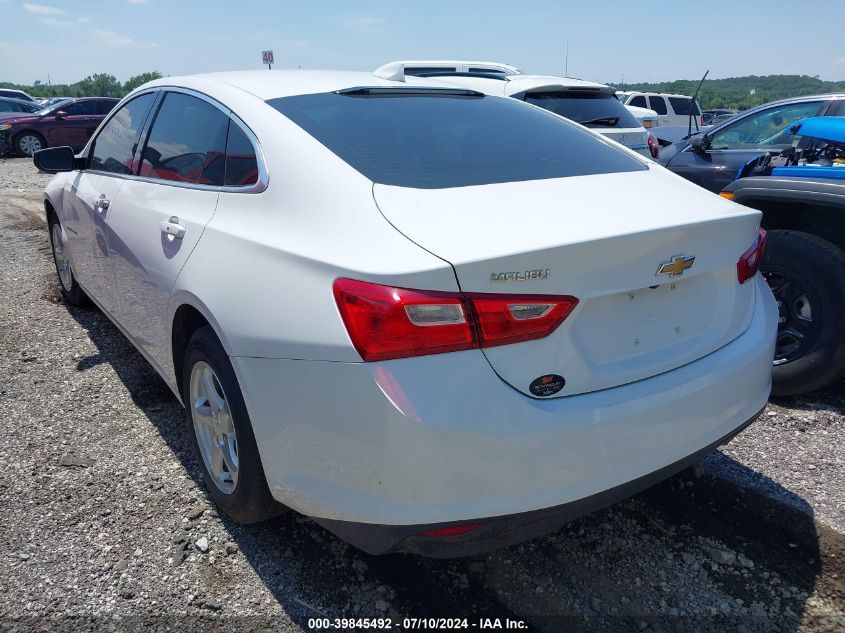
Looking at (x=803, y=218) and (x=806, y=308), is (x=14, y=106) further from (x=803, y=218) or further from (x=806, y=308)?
(x=806, y=308)

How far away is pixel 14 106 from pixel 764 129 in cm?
2207

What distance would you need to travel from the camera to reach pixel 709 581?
93.7 inches

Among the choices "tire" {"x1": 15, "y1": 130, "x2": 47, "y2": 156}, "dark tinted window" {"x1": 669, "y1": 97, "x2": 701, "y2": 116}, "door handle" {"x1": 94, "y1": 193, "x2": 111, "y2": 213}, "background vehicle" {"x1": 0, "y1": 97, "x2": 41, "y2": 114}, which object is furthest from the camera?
"background vehicle" {"x1": 0, "y1": 97, "x2": 41, "y2": 114}

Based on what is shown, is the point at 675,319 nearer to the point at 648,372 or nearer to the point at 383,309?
the point at 648,372

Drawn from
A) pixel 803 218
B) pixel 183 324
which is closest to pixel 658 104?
pixel 803 218

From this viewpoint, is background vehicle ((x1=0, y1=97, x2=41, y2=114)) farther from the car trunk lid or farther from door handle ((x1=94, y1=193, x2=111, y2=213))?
the car trunk lid

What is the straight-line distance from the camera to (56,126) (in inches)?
723

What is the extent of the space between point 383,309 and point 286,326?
0.36m

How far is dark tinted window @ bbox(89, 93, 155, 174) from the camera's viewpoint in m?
3.60

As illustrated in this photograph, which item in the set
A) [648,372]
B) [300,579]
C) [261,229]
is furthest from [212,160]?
[648,372]

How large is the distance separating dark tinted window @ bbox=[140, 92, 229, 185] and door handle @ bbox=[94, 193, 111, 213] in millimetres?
358

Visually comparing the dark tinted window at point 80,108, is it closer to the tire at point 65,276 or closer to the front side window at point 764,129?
the tire at point 65,276

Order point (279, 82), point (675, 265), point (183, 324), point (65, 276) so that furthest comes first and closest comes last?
point (65, 276) → point (279, 82) → point (183, 324) → point (675, 265)

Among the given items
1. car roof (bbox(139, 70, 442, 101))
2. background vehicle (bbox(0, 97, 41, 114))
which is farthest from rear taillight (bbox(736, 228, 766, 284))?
background vehicle (bbox(0, 97, 41, 114))
